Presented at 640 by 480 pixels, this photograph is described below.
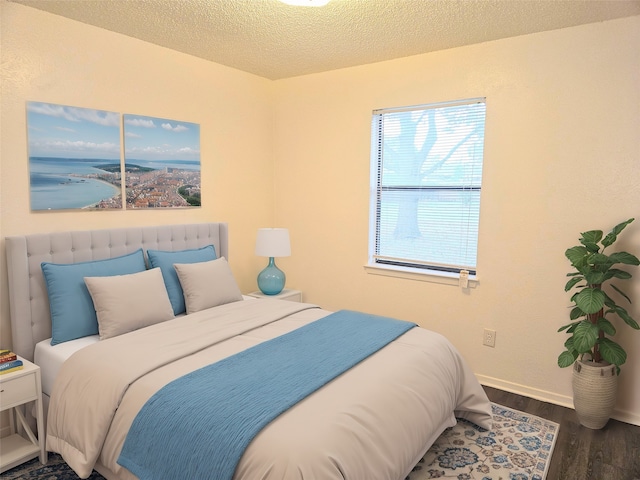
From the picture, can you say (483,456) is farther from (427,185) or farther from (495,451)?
(427,185)

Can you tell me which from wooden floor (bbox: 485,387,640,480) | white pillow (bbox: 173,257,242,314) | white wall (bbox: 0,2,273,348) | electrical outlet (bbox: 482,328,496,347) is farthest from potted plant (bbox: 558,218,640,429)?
white wall (bbox: 0,2,273,348)

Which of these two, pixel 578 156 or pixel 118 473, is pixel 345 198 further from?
pixel 118 473

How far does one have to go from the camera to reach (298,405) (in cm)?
187

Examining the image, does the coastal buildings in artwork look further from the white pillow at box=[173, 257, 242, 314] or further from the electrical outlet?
the electrical outlet

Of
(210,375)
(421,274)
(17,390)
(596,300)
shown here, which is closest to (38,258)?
(17,390)

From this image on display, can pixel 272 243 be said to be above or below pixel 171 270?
above

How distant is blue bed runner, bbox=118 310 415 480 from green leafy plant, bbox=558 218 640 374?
4.43 ft

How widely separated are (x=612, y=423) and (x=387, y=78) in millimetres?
3042

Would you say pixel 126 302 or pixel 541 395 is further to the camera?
pixel 541 395

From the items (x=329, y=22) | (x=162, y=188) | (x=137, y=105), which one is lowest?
(x=162, y=188)

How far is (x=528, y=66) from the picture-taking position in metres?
3.16

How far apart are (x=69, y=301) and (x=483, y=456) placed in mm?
2580

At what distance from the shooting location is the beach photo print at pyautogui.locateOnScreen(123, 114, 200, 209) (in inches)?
130

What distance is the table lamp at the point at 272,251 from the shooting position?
3.95m
